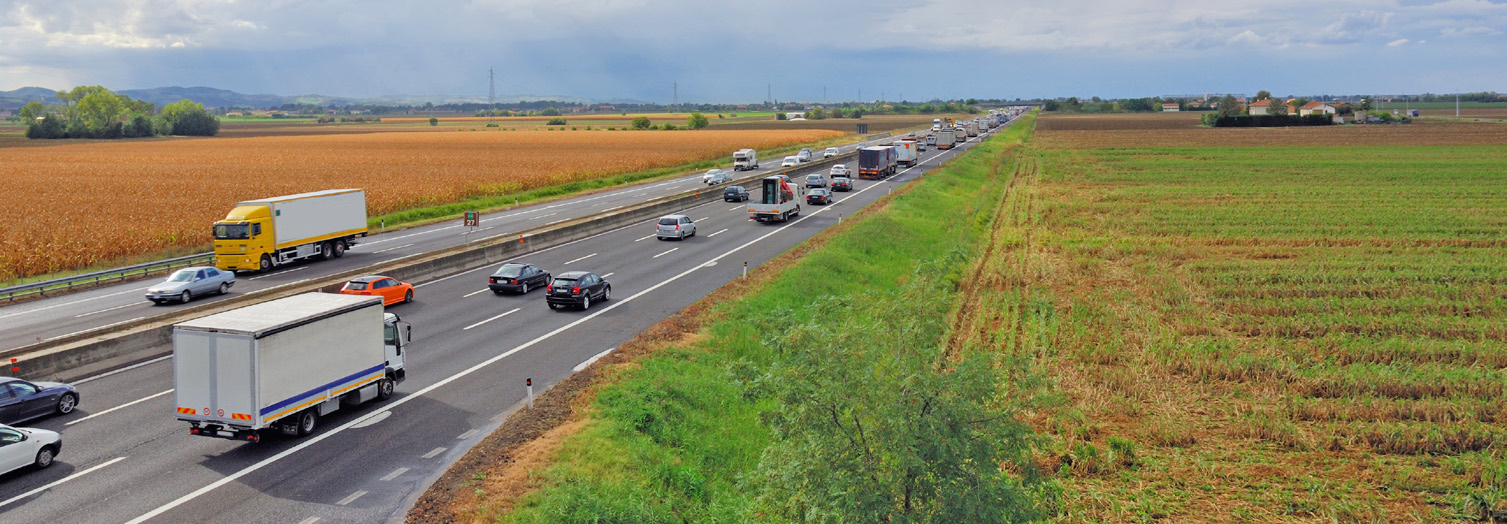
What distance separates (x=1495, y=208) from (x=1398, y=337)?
3770 cm

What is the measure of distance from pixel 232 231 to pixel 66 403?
19680mm

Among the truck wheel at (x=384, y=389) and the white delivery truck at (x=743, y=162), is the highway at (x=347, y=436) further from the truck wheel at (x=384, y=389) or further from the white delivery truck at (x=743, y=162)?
the white delivery truck at (x=743, y=162)

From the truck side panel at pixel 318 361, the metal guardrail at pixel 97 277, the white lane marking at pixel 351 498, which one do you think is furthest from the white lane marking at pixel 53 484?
the metal guardrail at pixel 97 277

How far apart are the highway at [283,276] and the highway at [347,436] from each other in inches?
84.6

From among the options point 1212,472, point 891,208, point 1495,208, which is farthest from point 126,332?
point 1495,208

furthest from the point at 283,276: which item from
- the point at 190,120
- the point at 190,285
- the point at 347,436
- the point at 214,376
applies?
the point at 190,120

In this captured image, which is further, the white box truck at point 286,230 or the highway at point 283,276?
the white box truck at point 286,230

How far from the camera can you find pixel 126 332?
78.4 ft

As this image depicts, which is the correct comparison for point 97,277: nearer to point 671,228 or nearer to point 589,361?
point 589,361

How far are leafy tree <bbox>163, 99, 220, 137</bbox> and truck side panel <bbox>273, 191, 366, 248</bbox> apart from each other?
172 meters

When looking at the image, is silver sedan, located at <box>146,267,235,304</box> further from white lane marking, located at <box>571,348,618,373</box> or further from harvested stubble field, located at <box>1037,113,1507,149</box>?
harvested stubble field, located at <box>1037,113,1507,149</box>

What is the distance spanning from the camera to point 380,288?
3106cm

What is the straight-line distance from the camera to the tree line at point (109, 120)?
167625mm

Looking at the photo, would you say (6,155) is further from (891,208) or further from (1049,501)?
(1049,501)
